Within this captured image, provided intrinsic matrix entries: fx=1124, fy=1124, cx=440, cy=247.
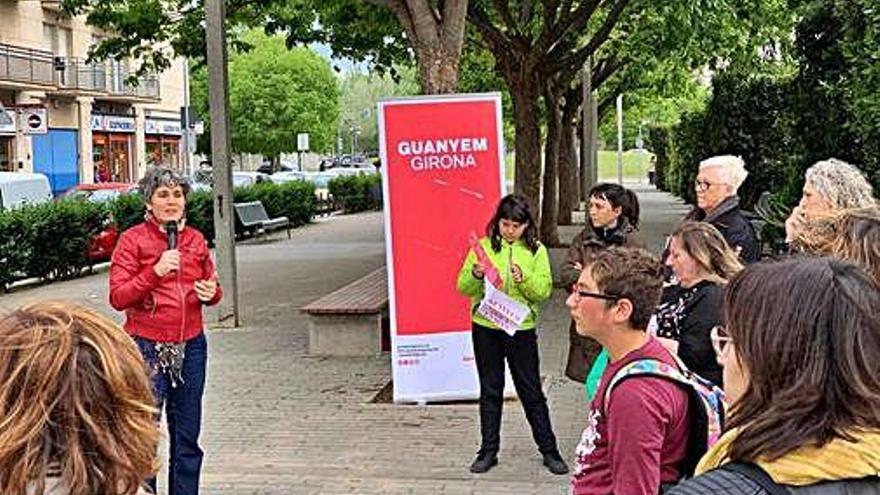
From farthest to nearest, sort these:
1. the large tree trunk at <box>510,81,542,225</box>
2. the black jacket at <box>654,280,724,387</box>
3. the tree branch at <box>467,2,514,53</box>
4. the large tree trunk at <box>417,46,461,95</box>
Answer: the large tree trunk at <box>510,81,542,225</box>, the tree branch at <box>467,2,514,53</box>, the large tree trunk at <box>417,46,461,95</box>, the black jacket at <box>654,280,724,387</box>

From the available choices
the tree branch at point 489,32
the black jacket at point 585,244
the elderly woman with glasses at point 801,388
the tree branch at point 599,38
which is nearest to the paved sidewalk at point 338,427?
the black jacket at point 585,244

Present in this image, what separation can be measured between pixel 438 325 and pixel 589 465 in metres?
5.45

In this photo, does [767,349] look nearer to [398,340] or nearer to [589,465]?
[589,465]

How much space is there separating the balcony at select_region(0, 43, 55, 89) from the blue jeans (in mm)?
38304

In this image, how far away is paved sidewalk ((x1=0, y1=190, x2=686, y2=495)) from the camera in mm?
6746

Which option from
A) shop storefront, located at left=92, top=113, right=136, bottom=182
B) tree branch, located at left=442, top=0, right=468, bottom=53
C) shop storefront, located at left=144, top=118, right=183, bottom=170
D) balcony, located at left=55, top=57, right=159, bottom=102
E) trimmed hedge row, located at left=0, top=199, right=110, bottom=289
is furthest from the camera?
shop storefront, located at left=144, top=118, right=183, bottom=170

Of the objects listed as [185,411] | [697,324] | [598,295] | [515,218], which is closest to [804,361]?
[598,295]

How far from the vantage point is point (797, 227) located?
15.4 feet

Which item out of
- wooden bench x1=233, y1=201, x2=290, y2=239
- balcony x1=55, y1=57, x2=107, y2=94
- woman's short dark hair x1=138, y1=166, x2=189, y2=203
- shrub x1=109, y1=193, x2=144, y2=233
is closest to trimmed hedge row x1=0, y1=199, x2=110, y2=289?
shrub x1=109, y1=193, x2=144, y2=233

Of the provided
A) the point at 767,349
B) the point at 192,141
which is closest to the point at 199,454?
the point at 767,349

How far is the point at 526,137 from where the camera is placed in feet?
62.2

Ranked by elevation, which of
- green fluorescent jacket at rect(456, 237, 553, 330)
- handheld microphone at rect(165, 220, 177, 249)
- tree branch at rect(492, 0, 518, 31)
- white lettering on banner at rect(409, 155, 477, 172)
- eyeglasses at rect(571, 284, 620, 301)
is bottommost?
green fluorescent jacket at rect(456, 237, 553, 330)

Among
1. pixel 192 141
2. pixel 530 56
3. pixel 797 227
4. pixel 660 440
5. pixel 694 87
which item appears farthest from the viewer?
pixel 694 87

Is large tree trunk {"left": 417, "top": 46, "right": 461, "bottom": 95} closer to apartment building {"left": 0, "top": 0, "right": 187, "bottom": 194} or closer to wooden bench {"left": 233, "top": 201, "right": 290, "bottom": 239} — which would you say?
wooden bench {"left": 233, "top": 201, "right": 290, "bottom": 239}
